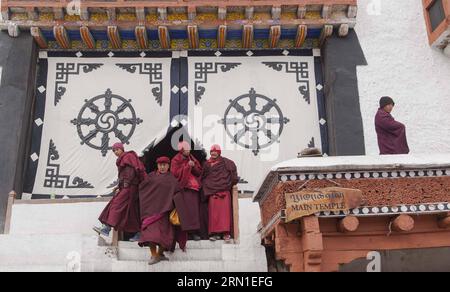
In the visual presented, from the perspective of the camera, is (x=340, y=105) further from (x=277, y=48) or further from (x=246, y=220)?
(x=246, y=220)

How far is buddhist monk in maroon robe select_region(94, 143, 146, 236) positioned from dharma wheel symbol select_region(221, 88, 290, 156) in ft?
6.91

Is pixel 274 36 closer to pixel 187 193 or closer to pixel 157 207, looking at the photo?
pixel 187 193

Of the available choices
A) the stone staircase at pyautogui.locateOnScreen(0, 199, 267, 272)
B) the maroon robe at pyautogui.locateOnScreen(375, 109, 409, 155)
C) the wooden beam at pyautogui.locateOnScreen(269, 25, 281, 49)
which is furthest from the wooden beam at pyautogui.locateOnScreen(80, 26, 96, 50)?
the maroon robe at pyautogui.locateOnScreen(375, 109, 409, 155)

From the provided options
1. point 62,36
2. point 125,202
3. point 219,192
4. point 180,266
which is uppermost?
point 62,36

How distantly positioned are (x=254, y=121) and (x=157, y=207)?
2.73 metres

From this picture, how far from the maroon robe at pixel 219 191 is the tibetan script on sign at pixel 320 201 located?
5.22ft

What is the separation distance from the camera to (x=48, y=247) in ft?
17.6

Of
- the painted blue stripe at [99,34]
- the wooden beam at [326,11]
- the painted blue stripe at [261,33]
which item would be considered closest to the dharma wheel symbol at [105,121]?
the painted blue stripe at [99,34]

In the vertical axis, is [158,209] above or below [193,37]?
below

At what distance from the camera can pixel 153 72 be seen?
786cm

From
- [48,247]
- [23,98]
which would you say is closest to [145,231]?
[48,247]

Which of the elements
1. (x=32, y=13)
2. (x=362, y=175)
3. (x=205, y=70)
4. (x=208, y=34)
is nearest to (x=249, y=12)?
(x=208, y=34)

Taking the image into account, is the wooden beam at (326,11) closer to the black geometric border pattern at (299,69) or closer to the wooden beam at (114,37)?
the black geometric border pattern at (299,69)

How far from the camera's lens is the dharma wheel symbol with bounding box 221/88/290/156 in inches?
296
